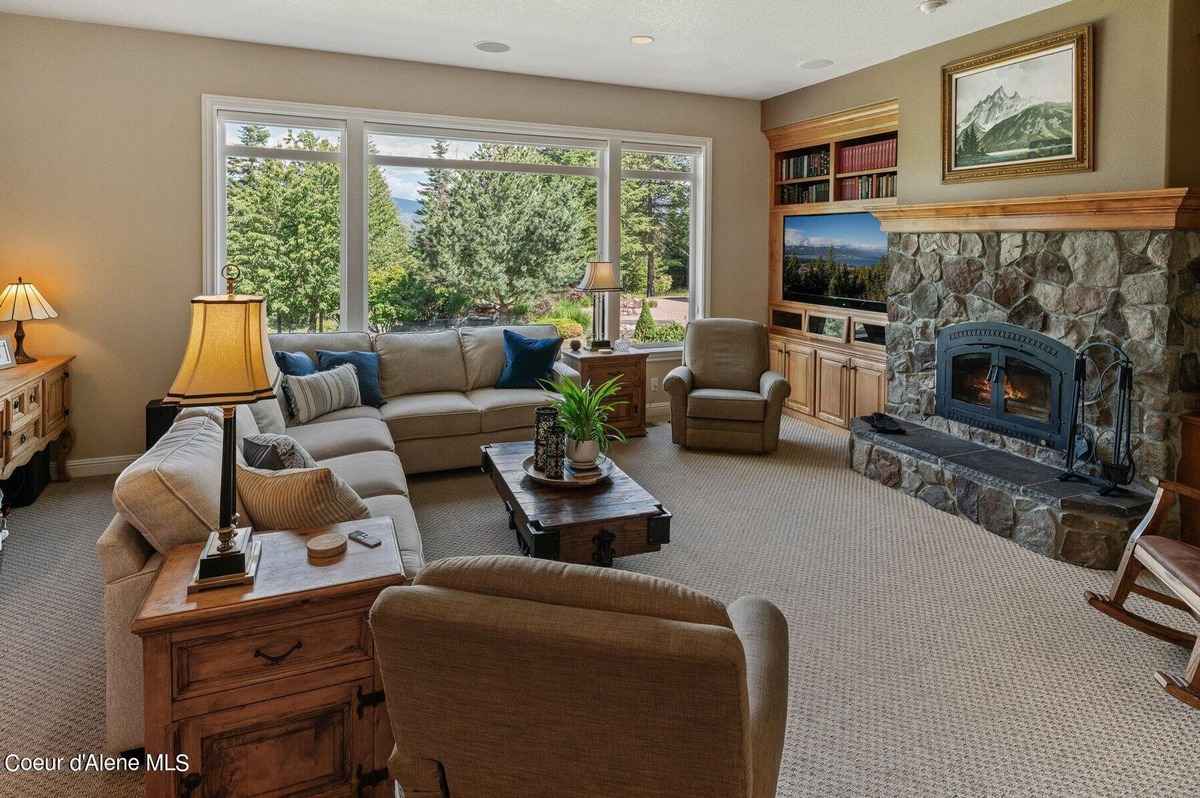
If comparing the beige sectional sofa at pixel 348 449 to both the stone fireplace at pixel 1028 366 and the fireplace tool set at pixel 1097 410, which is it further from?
the fireplace tool set at pixel 1097 410

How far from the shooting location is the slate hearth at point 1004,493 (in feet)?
11.6

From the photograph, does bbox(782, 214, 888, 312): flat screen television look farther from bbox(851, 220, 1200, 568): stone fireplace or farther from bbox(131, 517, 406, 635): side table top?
bbox(131, 517, 406, 635): side table top

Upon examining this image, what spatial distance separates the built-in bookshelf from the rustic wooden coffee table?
11.9ft

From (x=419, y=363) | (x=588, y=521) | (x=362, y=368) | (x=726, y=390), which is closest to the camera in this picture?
(x=588, y=521)

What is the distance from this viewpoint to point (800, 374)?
21.3 feet

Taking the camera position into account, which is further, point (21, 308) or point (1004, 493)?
point (21, 308)

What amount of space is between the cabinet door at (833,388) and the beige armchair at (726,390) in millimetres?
659

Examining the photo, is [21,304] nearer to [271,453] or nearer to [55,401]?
[55,401]

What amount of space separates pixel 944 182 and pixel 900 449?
1873mm

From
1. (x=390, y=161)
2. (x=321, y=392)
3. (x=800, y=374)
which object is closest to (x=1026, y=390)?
(x=800, y=374)

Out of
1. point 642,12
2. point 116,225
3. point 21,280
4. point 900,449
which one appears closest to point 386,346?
point 116,225

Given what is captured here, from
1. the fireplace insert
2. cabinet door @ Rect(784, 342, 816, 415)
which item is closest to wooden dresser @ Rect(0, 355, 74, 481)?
cabinet door @ Rect(784, 342, 816, 415)

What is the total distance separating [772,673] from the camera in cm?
151

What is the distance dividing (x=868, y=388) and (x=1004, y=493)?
6.34 feet
